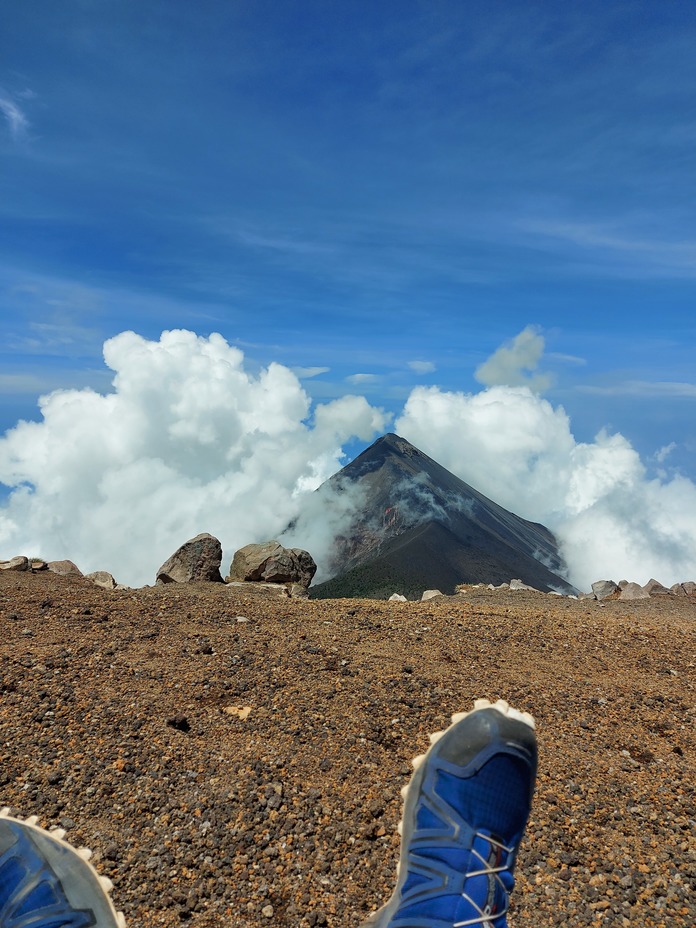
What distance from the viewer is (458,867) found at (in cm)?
321

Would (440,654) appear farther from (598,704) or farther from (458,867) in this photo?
(458,867)

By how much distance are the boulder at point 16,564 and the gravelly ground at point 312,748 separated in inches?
170

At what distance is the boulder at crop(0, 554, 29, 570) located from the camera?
12.1 m

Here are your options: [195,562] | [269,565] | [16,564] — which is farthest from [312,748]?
[269,565]

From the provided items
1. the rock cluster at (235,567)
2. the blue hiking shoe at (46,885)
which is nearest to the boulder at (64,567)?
the rock cluster at (235,567)

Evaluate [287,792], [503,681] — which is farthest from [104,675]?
[503,681]

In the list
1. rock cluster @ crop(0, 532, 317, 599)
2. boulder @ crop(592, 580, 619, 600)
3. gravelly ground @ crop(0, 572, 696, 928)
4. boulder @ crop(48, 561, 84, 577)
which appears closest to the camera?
gravelly ground @ crop(0, 572, 696, 928)

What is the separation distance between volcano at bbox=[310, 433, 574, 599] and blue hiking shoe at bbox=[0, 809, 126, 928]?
5731 cm

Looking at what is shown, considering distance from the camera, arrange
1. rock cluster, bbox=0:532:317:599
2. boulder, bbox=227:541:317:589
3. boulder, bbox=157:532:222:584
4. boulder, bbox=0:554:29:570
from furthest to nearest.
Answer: boulder, bbox=227:541:317:589
boulder, bbox=157:532:222:584
rock cluster, bbox=0:532:317:599
boulder, bbox=0:554:29:570

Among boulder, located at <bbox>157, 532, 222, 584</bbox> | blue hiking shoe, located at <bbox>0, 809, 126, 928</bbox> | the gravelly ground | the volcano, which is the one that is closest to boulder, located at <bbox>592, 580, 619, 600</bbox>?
the gravelly ground

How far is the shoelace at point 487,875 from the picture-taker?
3.01m

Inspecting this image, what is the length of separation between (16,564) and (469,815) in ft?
37.1

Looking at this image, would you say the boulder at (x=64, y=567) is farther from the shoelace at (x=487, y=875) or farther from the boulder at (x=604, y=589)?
the boulder at (x=604, y=589)

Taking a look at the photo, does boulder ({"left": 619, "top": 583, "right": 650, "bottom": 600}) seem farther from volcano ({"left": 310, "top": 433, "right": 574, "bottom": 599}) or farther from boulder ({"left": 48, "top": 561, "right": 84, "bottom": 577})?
volcano ({"left": 310, "top": 433, "right": 574, "bottom": 599})
